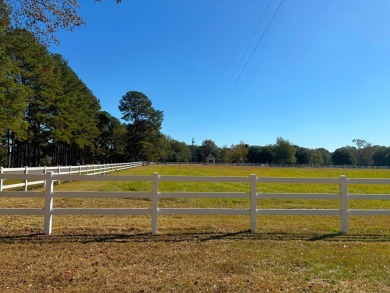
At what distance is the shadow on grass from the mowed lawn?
2 cm

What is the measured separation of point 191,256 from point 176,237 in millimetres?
1452

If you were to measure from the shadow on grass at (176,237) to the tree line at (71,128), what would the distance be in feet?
14.2

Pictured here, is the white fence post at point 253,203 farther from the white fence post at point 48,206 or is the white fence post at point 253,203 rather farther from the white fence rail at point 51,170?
the white fence rail at point 51,170

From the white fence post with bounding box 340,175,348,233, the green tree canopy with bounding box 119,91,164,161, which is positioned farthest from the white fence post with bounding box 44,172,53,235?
the green tree canopy with bounding box 119,91,164,161

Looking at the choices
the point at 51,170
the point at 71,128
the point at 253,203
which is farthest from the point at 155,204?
the point at 71,128

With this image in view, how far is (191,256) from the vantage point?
20.2 ft

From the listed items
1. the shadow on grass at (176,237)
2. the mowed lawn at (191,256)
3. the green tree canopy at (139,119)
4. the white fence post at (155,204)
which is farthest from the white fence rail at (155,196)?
the green tree canopy at (139,119)

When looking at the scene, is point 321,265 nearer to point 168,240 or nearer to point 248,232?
point 248,232

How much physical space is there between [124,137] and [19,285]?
99.5m

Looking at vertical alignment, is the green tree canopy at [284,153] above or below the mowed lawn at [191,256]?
above

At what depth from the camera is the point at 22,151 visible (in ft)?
180

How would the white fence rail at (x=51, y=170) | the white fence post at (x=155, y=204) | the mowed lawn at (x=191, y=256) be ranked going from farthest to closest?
the white fence rail at (x=51, y=170) < the white fence post at (x=155, y=204) < the mowed lawn at (x=191, y=256)

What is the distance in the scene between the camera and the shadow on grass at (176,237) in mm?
7195

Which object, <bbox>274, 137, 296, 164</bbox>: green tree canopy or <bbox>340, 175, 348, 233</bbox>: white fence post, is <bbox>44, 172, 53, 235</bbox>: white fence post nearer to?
<bbox>340, 175, 348, 233</bbox>: white fence post
